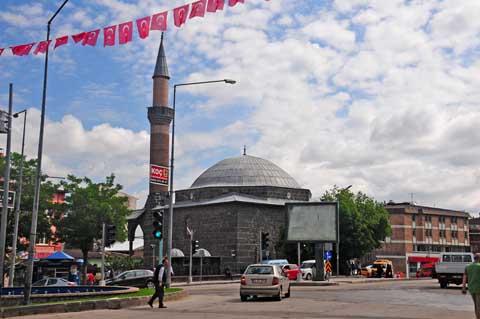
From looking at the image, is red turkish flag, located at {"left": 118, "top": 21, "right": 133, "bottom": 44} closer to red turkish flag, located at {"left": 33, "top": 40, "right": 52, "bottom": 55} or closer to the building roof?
red turkish flag, located at {"left": 33, "top": 40, "right": 52, "bottom": 55}

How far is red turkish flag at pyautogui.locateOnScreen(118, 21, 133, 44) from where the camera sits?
52.9ft

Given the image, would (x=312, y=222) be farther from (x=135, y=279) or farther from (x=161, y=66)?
(x=161, y=66)

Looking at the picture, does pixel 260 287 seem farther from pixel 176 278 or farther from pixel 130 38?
pixel 176 278

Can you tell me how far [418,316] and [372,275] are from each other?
40.4 m

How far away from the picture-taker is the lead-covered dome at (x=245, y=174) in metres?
67.6

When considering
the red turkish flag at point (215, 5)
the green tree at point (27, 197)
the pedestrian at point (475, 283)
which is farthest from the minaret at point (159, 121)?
the pedestrian at point (475, 283)

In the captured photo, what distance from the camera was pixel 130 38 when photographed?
16.2m

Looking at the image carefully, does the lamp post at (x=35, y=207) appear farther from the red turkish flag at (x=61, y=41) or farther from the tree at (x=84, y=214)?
the tree at (x=84, y=214)

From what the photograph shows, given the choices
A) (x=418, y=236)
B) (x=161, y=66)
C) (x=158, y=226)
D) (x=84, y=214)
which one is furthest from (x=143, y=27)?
(x=418, y=236)

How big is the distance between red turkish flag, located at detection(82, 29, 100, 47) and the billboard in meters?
21.6

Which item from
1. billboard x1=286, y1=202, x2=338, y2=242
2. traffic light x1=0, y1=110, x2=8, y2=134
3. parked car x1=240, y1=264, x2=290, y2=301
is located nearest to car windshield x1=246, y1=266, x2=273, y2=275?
parked car x1=240, y1=264, x2=290, y2=301

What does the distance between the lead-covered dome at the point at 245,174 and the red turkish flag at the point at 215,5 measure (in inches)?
2105

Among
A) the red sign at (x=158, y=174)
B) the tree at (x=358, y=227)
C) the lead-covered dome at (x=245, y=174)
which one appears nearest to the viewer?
the red sign at (x=158, y=174)

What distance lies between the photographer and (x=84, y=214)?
150 ft
